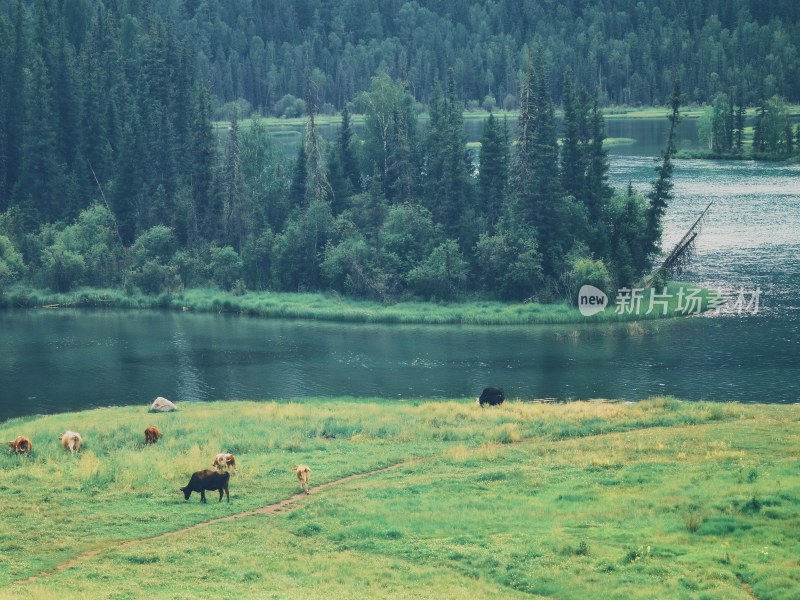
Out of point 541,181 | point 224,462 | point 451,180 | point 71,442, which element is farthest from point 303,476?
point 451,180

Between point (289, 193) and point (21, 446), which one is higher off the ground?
point (289, 193)

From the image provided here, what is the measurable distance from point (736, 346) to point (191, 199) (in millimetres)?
57245

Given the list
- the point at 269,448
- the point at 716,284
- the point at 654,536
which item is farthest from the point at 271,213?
the point at 654,536

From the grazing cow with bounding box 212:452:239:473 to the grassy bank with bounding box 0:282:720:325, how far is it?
46082mm

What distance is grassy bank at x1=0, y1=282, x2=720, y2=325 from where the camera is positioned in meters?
80.7

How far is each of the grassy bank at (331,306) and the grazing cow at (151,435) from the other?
40.6 meters

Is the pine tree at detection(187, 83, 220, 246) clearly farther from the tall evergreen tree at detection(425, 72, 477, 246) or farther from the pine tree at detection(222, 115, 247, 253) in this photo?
the tall evergreen tree at detection(425, 72, 477, 246)

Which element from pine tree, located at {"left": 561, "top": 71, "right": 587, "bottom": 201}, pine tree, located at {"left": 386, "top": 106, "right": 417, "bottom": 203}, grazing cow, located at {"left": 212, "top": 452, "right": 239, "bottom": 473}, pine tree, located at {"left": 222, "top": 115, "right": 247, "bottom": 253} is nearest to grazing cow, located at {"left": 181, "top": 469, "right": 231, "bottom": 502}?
grazing cow, located at {"left": 212, "top": 452, "right": 239, "bottom": 473}

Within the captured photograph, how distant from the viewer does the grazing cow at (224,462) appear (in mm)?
36062

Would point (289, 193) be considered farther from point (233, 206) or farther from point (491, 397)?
point (491, 397)

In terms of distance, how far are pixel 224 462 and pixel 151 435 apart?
26.2 ft

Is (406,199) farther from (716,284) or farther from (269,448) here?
(269,448)

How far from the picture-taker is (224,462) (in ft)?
119

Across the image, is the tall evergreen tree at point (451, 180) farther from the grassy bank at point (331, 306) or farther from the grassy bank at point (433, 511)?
the grassy bank at point (433, 511)
